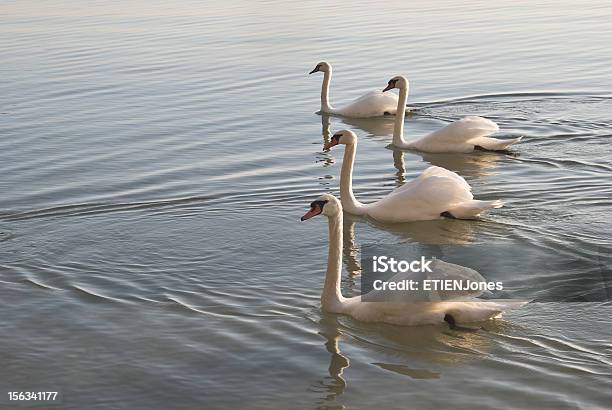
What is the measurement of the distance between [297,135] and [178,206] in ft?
14.7

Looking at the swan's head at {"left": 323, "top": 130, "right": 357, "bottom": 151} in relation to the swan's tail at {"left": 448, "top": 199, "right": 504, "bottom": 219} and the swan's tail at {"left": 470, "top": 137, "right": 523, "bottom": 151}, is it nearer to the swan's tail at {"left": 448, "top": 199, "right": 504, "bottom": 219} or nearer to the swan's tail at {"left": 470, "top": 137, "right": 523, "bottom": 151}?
the swan's tail at {"left": 448, "top": 199, "right": 504, "bottom": 219}

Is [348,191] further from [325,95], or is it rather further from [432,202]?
[325,95]

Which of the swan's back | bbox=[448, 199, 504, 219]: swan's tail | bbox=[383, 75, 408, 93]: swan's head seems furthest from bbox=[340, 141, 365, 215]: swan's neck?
bbox=[383, 75, 408, 93]: swan's head

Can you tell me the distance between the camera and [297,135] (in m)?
17.4

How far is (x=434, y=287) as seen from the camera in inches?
350

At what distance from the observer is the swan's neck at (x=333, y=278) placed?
31.4ft

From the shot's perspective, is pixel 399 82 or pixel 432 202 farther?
pixel 399 82

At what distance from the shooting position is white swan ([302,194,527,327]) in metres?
8.99

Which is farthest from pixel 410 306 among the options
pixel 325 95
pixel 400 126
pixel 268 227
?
pixel 325 95

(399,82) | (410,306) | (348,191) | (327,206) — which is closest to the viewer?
(410,306)

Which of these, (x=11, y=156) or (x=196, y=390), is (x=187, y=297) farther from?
(x=11, y=156)

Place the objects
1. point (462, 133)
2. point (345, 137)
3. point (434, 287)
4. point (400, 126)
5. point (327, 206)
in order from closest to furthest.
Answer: point (434, 287)
point (327, 206)
point (345, 137)
point (462, 133)
point (400, 126)

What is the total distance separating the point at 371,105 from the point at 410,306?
993 centimetres

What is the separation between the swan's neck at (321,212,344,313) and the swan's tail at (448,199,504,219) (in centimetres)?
267
